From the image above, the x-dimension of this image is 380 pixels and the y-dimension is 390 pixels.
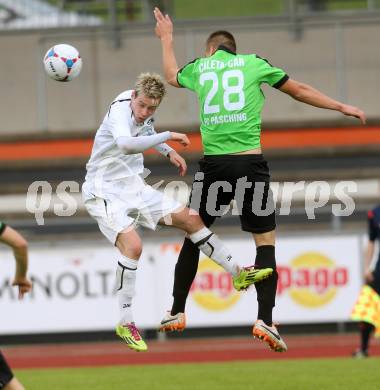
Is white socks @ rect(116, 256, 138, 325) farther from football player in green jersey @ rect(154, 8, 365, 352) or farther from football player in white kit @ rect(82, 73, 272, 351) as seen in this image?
football player in green jersey @ rect(154, 8, 365, 352)

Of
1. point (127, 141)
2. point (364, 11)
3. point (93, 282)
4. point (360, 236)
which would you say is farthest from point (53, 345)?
point (127, 141)

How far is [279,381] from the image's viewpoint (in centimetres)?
1159

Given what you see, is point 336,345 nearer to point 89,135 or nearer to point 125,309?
point 89,135

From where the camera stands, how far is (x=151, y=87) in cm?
938

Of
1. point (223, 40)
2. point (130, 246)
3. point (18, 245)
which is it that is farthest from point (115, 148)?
point (18, 245)

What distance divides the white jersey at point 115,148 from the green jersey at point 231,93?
0.62 metres

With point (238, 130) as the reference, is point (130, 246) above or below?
below

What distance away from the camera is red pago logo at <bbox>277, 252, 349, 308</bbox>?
1673 cm

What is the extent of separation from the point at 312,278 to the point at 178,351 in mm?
2300

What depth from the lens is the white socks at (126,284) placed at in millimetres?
9875

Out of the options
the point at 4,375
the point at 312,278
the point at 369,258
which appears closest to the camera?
the point at 4,375

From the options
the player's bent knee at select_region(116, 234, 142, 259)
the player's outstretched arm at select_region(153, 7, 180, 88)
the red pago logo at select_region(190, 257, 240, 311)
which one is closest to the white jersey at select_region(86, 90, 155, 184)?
the player's outstretched arm at select_region(153, 7, 180, 88)

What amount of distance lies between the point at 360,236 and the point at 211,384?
5.87m

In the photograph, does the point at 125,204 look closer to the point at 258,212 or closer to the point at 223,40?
the point at 258,212
